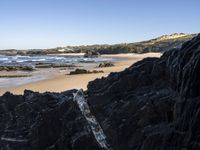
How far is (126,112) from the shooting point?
982 cm

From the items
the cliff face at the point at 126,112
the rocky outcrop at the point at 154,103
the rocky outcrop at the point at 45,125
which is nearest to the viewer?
the rocky outcrop at the point at 154,103

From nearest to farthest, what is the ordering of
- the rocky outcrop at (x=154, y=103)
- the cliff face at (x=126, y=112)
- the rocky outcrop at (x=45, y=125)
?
the rocky outcrop at (x=154, y=103) < the cliff face at (x=126, y=112) < the rocky outcrop at (x=45, y=125)

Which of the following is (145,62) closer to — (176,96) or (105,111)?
(105,111)

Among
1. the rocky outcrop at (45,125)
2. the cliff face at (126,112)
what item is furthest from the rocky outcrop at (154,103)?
the rocky outcrop at (45,125)

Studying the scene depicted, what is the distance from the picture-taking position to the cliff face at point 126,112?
7785 mm

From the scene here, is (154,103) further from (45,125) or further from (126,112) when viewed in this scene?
(45,125)

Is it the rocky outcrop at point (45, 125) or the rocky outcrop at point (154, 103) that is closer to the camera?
the rocky outcrop at point (154, 103)

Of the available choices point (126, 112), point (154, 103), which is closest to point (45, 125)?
point (126, 112)

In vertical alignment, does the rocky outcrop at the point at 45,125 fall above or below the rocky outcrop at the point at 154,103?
below

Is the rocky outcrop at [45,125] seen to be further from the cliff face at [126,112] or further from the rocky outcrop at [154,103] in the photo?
the rocky outcrop at [154,103]

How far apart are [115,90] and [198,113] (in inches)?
171

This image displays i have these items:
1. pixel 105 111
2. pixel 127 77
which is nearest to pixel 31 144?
pixel 105 111

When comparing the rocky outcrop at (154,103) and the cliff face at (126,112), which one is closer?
the rocky outcrop at (154,103)

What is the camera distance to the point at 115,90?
11.3 m
